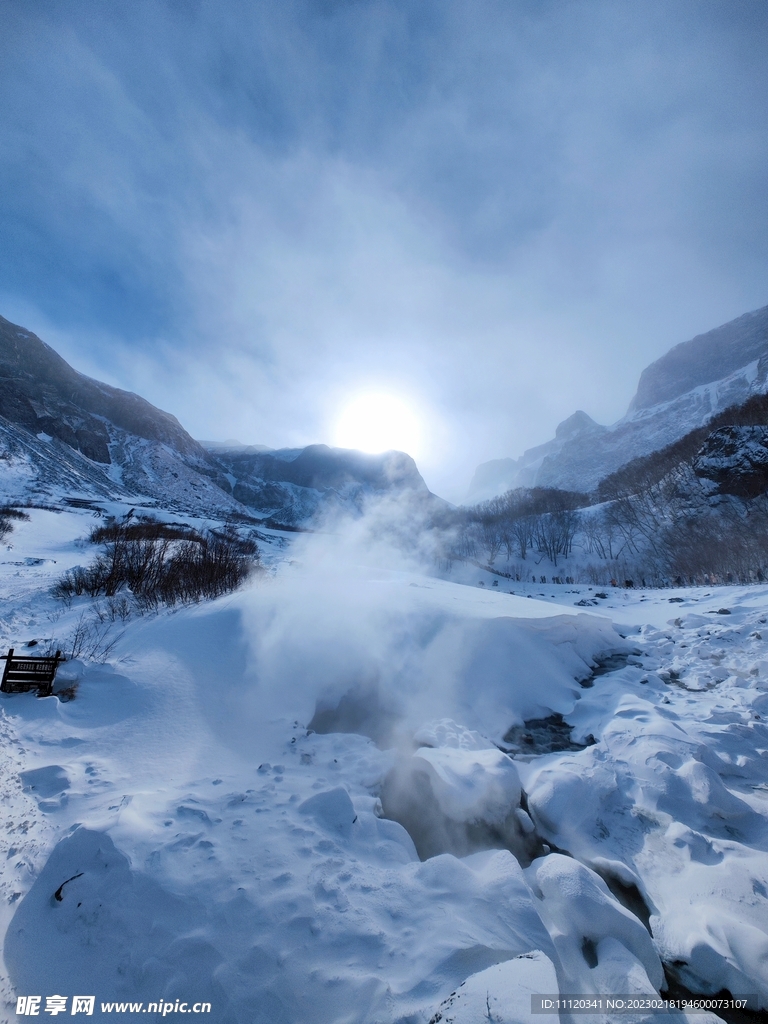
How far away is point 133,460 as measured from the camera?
66688 mm

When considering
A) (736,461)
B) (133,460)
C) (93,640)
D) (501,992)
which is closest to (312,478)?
(133,460)

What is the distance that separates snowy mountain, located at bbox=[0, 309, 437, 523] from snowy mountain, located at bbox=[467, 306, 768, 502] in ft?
160

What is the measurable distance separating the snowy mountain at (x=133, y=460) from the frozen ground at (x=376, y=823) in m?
40.0

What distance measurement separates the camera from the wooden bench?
541 centimetres

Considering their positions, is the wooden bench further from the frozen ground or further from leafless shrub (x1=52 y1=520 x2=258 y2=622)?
leafless shrub (x1=52 y1=520 x2=258 y2=622)

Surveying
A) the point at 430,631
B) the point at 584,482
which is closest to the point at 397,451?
the point at 584,482

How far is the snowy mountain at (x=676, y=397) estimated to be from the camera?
83.4 meters

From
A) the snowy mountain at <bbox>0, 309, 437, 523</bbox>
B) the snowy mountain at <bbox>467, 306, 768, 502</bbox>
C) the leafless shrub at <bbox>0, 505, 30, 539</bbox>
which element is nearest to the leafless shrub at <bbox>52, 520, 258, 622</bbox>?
the leafless shrub at <bbox>0, 505, 30, 539</bbox>

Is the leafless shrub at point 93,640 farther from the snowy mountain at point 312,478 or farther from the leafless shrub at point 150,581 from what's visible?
the snowy mountain at point 312,478

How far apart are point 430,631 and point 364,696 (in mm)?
2172

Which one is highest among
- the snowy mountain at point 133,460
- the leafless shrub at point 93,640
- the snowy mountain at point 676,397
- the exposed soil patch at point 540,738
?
the snowy mountain at point 676,397

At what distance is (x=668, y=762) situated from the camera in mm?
4367

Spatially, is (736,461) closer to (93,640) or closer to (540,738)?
(540,738)

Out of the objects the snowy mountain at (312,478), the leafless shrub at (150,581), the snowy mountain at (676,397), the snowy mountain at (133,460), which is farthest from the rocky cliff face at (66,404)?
the snowy mountain at (676,397)
